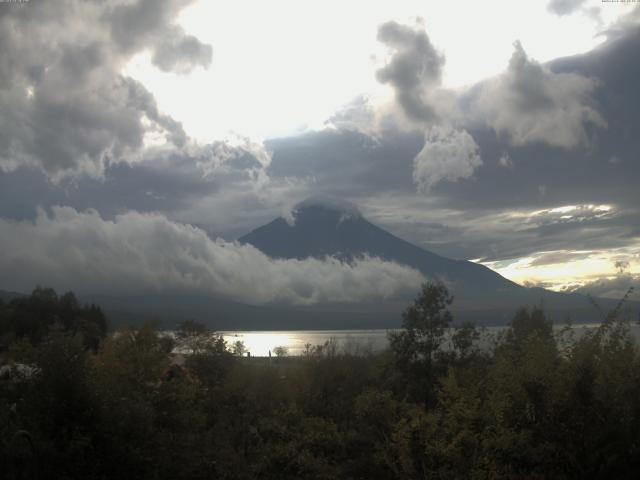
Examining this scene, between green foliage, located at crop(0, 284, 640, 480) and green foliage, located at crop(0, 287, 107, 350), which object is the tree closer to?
green foliage, located at crop(0, 284, 640, 480)

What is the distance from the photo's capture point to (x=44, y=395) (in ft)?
55.6

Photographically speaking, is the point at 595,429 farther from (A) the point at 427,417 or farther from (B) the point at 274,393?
(B) the point at 274,393

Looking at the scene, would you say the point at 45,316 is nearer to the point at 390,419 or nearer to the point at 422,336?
the point at 422,336

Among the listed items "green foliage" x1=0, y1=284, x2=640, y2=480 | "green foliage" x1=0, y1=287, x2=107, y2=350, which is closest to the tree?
"green foliage" x1=0, y1=284, x2=640, y2=480

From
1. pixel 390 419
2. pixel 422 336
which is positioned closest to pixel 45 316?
pixel 422 336

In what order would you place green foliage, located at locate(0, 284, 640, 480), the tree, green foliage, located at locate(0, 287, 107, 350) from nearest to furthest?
green foliage, located at locate(0, 284, 640, 480), the tree, green foliage, located at locate(0, 287, 107, 350)

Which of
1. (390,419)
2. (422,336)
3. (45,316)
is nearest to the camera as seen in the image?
(390,419)

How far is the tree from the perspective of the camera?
3341cm

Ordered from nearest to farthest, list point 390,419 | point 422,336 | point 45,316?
point 390,419, point 422,336, point 45,316

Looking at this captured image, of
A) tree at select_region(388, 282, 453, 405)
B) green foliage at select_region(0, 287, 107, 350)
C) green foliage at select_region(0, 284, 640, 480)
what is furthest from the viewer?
green foliage at select_region(0, 287, 107, 350)

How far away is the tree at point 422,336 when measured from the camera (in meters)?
33.4

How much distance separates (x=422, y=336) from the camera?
33750 mm

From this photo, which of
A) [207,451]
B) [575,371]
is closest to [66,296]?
[207,451]

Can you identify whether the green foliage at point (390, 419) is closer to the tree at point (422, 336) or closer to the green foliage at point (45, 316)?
the tree at point (422, 336)
